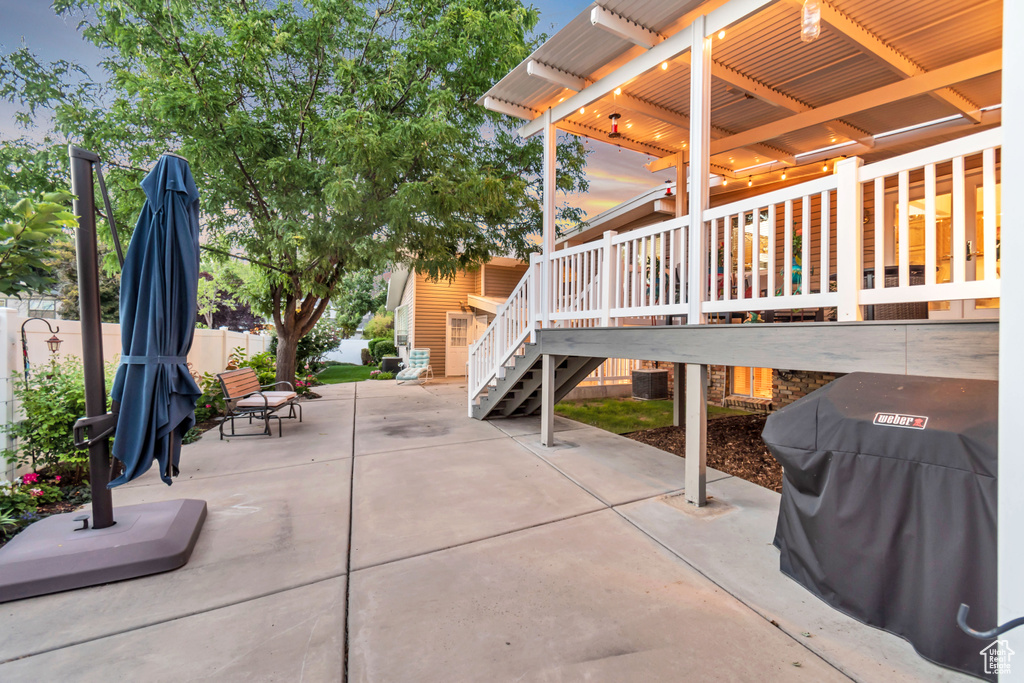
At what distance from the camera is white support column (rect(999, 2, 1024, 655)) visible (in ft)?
4.05

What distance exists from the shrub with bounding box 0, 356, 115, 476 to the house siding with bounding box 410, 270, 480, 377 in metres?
10.5

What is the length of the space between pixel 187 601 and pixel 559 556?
2094 mm

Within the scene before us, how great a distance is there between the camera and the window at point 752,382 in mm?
8211

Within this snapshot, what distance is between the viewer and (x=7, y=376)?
3666 millimetres

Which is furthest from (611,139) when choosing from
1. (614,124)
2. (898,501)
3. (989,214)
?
(898,501)

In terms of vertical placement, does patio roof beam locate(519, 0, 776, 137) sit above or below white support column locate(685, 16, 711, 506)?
above

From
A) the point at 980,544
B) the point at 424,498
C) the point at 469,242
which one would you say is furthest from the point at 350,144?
the point at 980,544

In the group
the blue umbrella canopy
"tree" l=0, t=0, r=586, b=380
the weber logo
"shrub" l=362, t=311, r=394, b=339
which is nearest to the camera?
the weber logo

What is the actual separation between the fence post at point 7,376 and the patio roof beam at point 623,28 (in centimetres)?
558

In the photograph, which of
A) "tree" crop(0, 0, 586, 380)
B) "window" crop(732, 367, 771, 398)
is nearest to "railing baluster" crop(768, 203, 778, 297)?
"tree" crop(0, 0, 586, 380)

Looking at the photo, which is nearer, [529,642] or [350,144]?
[529,642]

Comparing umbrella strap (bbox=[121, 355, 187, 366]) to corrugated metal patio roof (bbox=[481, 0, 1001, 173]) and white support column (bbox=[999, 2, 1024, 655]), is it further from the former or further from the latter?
corrugated metal patio roof (bbox=[481, 0, 1001, 173])

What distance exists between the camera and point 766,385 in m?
8.21

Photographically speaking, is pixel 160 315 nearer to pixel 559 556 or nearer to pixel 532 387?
pixel 559 556
